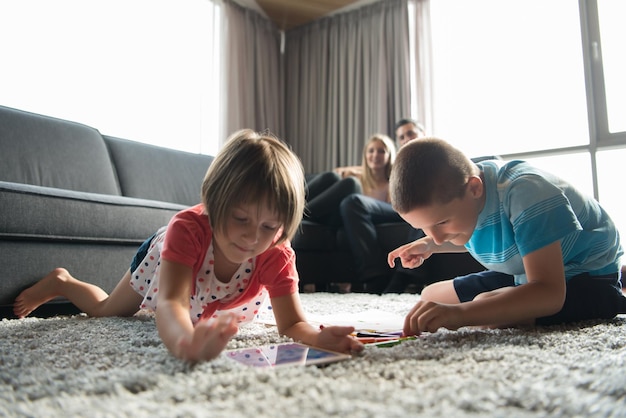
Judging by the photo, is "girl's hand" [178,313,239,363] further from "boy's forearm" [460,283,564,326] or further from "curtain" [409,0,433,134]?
"curtain" [409,0,433,134]

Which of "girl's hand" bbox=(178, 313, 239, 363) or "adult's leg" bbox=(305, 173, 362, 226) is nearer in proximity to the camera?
"girl's hand" bbox=(178, 313, 239, 363)

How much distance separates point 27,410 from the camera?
19.2 inches

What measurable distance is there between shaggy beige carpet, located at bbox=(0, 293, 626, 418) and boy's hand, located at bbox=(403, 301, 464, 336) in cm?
2

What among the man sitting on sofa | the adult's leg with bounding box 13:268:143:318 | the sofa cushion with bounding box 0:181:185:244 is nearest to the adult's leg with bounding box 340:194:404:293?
the man sitting on sofa

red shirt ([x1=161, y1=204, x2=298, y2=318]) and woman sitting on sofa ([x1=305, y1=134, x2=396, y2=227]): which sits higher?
woman sitting on sofa ([x1=305, y1=134, x2=396, y2=227])

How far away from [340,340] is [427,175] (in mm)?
346

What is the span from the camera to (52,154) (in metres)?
1.99

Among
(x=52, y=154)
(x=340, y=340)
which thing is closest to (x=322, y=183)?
(x=52, y=154)

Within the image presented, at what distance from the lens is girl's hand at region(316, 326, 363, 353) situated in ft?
2.46

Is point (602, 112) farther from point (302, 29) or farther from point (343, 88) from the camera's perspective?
point (302, 29)

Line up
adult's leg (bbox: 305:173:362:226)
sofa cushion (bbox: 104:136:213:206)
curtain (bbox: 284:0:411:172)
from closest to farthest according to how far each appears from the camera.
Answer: sofa cushion (bbox: 104:136:213:206) < adult's leg (bbox: 305:173:362:226) < curtain (bbox: 284:0:411:172)

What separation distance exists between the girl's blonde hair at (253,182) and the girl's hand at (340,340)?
202mm

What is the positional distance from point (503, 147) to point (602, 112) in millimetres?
604

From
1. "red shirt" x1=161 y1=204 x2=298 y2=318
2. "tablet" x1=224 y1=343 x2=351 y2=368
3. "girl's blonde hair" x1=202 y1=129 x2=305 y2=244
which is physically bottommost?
"tablet" x1=224 y1=343 x2=351 y2=368
